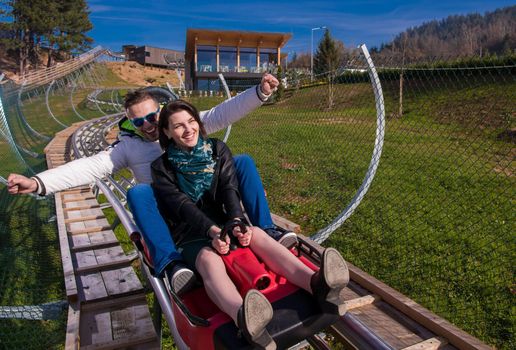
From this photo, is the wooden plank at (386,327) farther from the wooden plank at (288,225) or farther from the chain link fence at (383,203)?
the wooden plank at (288,225)

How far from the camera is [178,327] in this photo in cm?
218

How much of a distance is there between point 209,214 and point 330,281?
1.07 metres

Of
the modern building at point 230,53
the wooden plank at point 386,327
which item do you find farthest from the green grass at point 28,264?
the modern building at point 230,53

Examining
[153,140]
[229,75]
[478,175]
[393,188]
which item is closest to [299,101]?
[393,188]

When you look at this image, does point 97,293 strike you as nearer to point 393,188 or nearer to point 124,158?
point 124,158

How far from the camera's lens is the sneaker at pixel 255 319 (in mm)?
1716

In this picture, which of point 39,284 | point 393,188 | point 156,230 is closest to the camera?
point 156,230

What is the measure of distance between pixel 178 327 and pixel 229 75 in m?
36.1

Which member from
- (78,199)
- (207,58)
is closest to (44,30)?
(207,58)

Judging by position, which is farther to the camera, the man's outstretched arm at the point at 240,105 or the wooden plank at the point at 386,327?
the man's outstretched arm at the point at 240,105

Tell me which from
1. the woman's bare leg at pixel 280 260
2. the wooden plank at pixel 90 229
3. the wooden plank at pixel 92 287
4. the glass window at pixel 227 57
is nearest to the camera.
Result: the woman's bare leg at pixel 280 260

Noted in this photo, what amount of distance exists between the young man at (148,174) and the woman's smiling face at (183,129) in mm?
326

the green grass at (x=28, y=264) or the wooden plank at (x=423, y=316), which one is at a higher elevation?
the wooden plank at (x=423, y=316)

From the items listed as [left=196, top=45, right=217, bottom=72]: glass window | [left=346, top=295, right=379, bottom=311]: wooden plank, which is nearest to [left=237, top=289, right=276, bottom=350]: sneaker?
[left=346, top=295, right=379, bottom=311]: wooden plank
